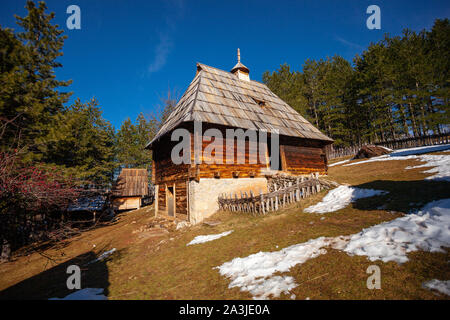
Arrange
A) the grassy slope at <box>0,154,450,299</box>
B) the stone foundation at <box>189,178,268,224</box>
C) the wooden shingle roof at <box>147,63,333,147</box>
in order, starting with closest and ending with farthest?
the grassy slope at <box>0,154,450,299</box>
the stone foundation at <box>189,178,268,224</box>
the wooden shingle roof at <box>147,63,333,147</box>

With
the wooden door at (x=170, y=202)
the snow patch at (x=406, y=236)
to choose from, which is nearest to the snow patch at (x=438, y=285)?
the snow patch at (x=406, y=236)

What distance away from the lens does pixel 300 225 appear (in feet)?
20.7

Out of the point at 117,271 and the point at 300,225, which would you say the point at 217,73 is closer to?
the point at 300,225

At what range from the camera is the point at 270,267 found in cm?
423

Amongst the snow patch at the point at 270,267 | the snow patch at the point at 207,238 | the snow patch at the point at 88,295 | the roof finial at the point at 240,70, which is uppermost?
the roof finial at the point at 240,70

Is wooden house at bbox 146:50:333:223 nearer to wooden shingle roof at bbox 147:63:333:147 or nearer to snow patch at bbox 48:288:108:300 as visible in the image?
wooden shingle roof at bbox 147:63:333:147

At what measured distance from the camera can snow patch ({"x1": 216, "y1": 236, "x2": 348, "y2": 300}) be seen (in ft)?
11.4

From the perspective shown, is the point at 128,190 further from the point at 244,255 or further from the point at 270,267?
the point at 270,267

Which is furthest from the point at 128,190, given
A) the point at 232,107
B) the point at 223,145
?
the point at 232,107

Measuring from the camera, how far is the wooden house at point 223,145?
34.3ft

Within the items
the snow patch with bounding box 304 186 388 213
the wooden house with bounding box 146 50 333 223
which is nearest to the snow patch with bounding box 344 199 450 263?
the snow patch with bounding box 304 186 388 213

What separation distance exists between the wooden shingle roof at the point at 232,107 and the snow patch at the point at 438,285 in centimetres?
911

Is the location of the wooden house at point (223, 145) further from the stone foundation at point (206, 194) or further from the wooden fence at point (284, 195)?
the wooden fence at point (284, 195)
